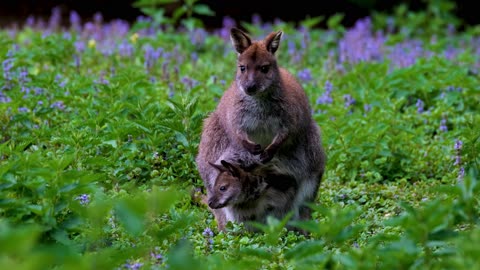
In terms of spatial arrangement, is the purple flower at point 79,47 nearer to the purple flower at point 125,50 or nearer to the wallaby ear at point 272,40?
the purple flower at point 125,50

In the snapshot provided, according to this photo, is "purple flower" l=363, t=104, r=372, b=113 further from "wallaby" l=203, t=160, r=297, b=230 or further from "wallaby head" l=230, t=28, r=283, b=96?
"wallaby" l=203, t=160, r=297, b=230

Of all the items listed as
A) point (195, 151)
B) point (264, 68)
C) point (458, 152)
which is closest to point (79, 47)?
point (195, 151)

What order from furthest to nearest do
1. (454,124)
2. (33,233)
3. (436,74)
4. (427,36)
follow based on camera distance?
(427,36) → (436,74) → (454,124) → (33,233)

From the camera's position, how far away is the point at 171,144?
24.5 feet

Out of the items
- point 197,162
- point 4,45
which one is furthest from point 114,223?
point 4,45

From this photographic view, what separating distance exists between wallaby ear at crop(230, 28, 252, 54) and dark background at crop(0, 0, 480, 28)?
25.8ft

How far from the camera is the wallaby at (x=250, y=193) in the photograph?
21.3 ft

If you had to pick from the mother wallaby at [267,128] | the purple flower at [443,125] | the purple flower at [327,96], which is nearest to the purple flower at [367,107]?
the purple flower at [327,96]

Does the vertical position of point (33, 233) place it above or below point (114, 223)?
above

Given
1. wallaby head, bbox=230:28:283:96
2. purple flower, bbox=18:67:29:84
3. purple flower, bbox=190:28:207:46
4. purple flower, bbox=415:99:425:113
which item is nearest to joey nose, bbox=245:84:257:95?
wallaby head, bbox=230:28:283:96

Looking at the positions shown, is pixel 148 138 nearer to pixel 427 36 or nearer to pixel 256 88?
pixel 256 88

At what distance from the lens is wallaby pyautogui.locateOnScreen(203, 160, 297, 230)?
6.49 meters

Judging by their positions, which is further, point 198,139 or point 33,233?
point 198,139

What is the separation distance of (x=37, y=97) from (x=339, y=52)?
540cm
